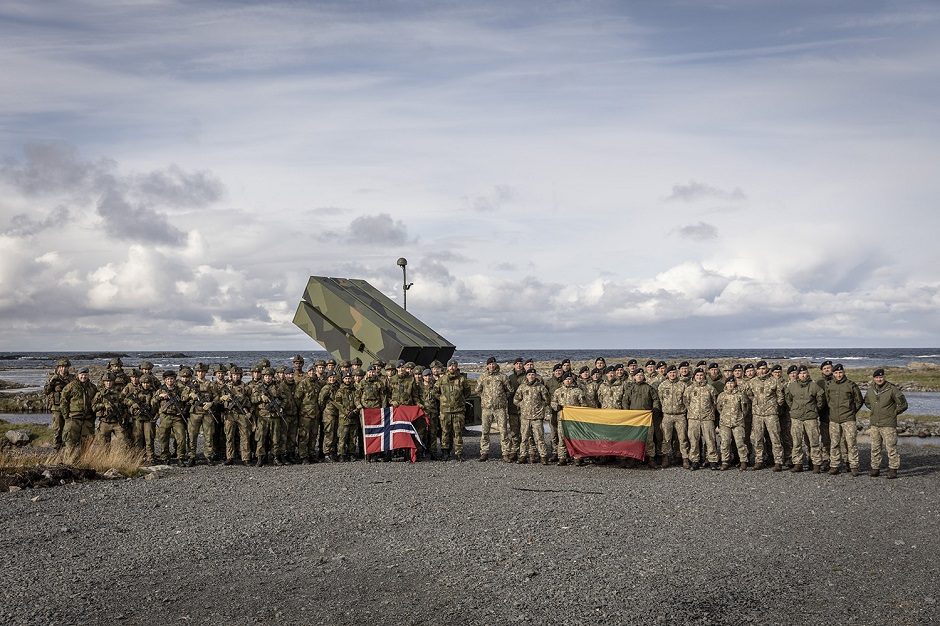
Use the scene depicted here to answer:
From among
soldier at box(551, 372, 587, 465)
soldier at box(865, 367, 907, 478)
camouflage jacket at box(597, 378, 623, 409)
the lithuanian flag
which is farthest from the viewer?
soldier at box(551, 372, 587, 465)

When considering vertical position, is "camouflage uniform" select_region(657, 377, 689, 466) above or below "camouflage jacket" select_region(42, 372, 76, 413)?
below

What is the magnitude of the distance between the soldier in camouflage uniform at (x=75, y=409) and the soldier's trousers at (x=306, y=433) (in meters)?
3.79

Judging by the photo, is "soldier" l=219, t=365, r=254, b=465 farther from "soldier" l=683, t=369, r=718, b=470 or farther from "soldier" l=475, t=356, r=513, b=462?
"soldier" l=683, t=369, r=718, b=470

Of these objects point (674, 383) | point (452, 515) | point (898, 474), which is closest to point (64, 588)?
point (452, 515)

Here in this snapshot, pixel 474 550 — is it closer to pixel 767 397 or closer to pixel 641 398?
pixel 641 398

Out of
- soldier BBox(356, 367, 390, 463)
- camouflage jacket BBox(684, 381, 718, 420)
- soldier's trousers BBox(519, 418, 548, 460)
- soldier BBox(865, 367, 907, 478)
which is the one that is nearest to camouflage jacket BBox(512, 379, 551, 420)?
soldier's trousers BBox(519, 418, 548, 460)

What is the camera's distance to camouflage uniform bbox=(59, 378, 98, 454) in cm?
1505

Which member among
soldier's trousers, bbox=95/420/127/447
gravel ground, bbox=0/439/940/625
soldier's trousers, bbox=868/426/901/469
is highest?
soldier's trousers, bbox=95/420/127/447

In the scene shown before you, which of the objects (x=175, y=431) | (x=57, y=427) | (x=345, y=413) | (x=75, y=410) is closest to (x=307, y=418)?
(x=345, y=413)

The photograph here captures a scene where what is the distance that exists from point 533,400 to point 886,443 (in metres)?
5.89

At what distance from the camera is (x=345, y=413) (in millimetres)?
15641

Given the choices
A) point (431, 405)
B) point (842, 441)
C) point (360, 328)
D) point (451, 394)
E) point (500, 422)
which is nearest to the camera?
point (842, 441)

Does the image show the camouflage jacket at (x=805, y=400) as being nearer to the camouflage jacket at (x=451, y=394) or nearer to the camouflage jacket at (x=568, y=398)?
the camouflage jacket at (x=568, y=398)

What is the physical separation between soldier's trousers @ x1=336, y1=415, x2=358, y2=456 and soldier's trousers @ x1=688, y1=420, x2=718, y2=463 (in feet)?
20.5
